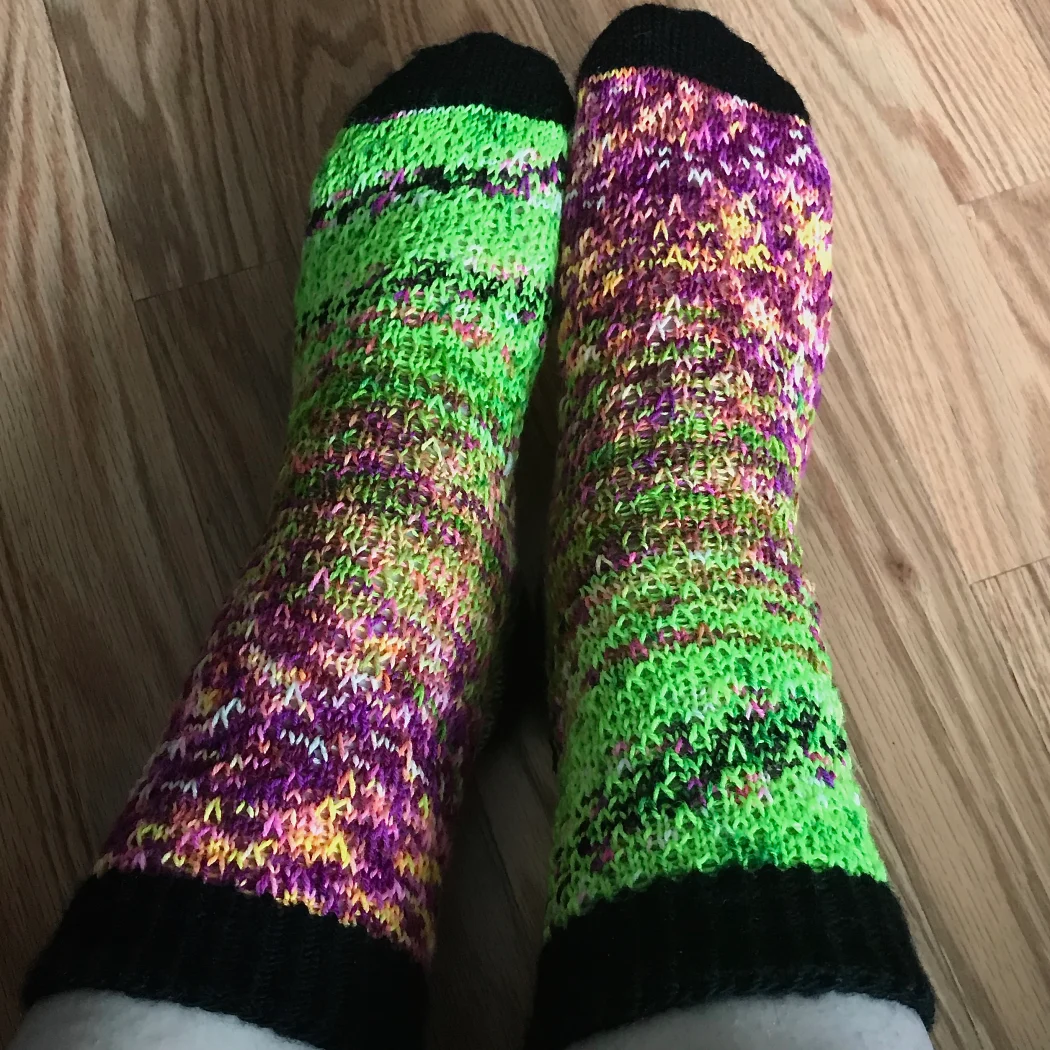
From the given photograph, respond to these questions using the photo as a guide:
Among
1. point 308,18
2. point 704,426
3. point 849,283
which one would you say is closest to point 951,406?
point 849,283

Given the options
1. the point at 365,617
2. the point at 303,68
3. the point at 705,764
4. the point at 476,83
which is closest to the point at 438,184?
the point at 476,83

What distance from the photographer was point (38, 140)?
0.74m

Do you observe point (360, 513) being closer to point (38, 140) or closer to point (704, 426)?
point (704, 426)

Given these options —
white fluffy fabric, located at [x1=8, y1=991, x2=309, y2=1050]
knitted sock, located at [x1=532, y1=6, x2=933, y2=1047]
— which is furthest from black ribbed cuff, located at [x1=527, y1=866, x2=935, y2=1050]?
white fluffy fabric, located at [x1=8, y1=991, x2=309, y2=1050]

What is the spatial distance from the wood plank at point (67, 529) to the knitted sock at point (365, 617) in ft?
0.47

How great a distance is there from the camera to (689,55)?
69cm

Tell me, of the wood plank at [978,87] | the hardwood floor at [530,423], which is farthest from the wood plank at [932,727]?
the wood plank at [978,87]

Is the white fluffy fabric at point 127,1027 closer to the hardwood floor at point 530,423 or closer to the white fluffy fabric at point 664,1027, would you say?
the white fluffy fabric at point 664,1027

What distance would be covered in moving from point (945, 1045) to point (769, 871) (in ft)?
0.94

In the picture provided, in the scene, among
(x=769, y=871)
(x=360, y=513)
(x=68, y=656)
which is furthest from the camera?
(x=68, y=656)

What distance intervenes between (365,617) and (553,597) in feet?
0.42

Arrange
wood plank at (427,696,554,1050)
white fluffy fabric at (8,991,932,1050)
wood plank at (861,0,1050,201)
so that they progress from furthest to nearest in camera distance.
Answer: wood plank at (861,0,1050,201)
wood plank at (427,696,554,1050)
white fluffy fabric at (8,991,932,1050)

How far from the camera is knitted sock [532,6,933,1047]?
415mm

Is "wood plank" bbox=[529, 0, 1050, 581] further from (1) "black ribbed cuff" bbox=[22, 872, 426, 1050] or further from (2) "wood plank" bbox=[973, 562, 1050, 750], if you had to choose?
(1) "black ribbed cuff" bbox=[22, 872, 426, 1050]
